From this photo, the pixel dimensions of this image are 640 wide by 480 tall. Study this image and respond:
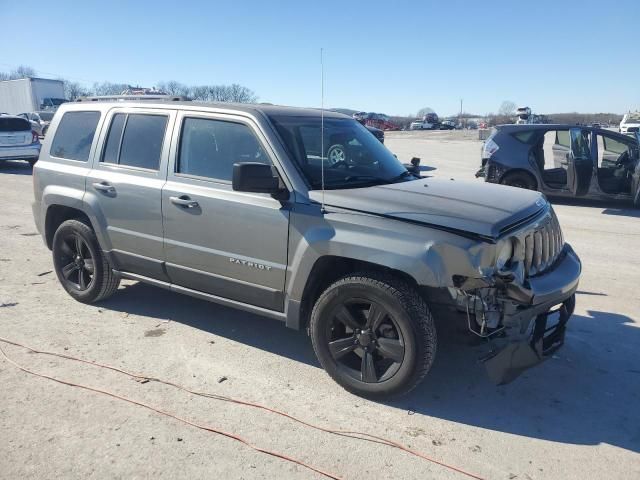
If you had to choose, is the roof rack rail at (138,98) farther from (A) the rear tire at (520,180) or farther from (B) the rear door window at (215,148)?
(A) the rear tire at (520,180)

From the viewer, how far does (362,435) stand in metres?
3.19

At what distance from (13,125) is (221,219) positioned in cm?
1447

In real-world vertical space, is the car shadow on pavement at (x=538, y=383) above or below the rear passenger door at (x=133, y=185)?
below

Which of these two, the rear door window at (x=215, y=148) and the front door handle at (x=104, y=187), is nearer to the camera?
the rear door window at (x=215, y=148)

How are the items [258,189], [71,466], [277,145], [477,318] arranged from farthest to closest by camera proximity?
[277,145] → [258,189] → [477,318] → [71,466]

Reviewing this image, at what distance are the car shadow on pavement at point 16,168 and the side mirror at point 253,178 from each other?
1487 cm

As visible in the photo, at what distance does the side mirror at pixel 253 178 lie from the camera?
3500mm

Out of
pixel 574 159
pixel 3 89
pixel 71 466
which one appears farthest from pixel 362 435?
pixel 3 89

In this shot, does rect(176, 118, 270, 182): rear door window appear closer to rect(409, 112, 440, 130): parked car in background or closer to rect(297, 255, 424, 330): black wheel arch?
rect(297, 255, 424, 330): black wheel arch

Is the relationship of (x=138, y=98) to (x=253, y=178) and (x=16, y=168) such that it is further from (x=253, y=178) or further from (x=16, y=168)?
(x=16, y=168)

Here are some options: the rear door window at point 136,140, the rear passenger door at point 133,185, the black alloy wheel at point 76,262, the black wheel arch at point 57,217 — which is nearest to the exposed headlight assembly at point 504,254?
the rear passenger door at point 133,185

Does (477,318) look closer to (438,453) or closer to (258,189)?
(438,453)

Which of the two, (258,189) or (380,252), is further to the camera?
(258,189)

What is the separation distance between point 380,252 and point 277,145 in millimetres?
1173
